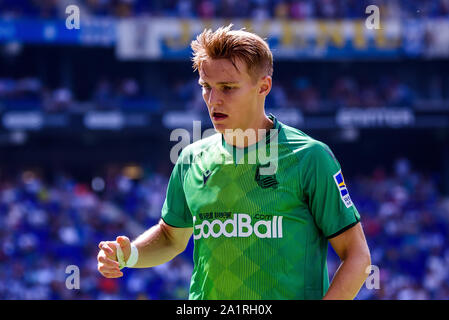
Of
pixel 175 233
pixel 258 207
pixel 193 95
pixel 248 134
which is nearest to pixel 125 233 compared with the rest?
pixel 193 95

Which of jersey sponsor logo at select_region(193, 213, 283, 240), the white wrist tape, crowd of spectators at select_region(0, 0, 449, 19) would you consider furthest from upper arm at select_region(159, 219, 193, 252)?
crowd of spectators at select_region(0, 0, 449, 19)

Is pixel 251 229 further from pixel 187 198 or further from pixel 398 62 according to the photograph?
pixel 398 62

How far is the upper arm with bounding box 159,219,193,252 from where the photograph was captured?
114 inches

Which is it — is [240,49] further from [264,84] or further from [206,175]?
[206,175]

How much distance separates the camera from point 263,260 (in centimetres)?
240

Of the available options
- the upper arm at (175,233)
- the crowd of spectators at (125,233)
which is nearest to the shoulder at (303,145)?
the upper arm at (175,233)

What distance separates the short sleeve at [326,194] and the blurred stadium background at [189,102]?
43.9 ft

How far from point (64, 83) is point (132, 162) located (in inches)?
124

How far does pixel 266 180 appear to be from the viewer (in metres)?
2.49

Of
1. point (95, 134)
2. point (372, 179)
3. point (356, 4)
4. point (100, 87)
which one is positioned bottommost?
point (372, 179)

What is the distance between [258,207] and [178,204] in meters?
0.51

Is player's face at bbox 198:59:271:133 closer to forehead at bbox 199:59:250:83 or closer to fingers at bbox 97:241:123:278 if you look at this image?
forehead at bbox 199:59:250:83

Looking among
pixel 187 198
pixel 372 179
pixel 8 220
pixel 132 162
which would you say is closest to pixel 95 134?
pixel 132 162
